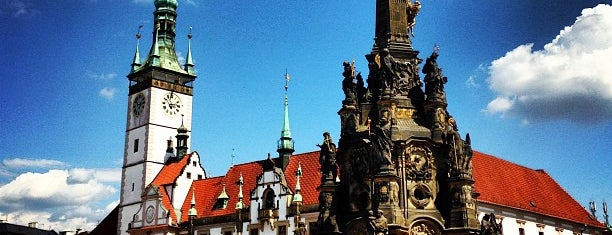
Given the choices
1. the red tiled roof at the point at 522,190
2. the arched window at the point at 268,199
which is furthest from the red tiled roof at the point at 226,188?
the red tiled roof at the point at 522,190

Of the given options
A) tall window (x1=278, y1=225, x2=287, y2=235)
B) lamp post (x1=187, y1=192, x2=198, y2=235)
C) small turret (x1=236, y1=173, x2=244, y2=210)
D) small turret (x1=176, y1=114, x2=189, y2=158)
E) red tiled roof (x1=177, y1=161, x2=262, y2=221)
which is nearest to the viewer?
tall window (x1=278, y1=225, x2=287, y2=235)

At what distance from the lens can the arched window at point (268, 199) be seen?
4566 cm

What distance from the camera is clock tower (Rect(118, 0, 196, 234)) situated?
56.9m

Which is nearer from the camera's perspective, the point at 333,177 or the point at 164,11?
the point at 333,177

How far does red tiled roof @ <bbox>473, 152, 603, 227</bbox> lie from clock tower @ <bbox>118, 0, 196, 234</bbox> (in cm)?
2459

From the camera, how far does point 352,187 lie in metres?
19.3

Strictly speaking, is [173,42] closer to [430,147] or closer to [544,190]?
[544,190]

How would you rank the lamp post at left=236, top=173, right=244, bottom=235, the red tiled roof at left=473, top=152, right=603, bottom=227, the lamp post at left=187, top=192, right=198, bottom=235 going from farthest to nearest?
the lamp post at left=187, top=192, right=198, bottom=235 < the lamp post at left=236, top=173, right=244, bottom=235 < the red tiled roof at left=473, top=152, right=603, bottom=227

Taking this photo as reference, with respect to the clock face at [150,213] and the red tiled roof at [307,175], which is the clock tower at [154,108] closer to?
the clock face at [150,213]

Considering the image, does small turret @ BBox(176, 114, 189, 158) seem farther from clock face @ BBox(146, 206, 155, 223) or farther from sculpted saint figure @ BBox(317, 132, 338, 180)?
sculpted saint figure @ BBox(317, 132, 338, 180)

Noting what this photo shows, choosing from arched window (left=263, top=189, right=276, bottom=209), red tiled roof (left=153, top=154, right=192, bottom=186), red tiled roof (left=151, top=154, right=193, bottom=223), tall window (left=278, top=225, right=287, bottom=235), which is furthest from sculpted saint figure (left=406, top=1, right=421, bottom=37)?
red tiled roof (left=153, top=154, right=192, bottom=186)

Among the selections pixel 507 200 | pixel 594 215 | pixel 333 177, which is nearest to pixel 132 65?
pixel 507 200

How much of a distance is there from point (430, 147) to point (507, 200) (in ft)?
87.3

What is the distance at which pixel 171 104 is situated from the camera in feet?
197
